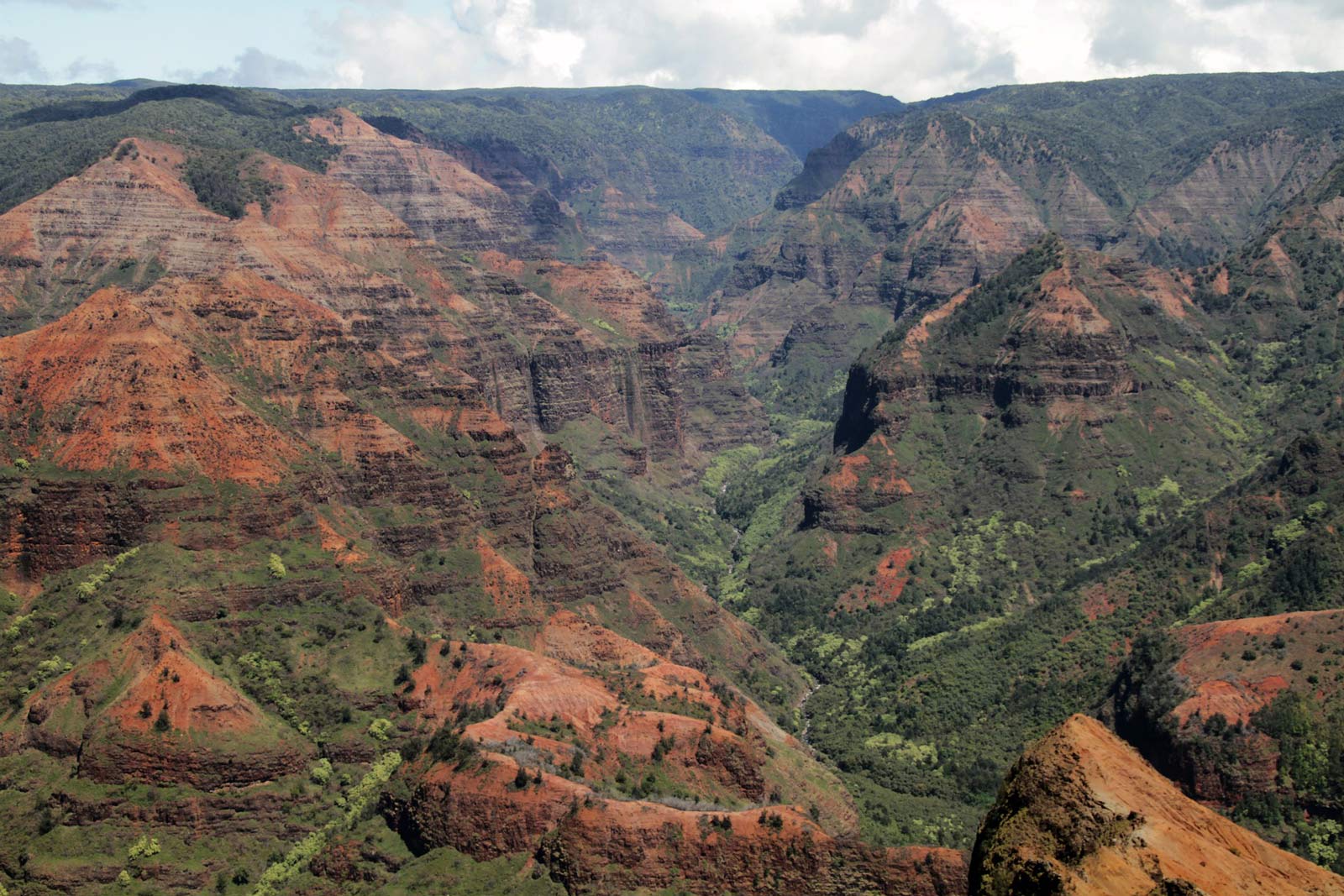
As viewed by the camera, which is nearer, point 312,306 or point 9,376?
point 9,376

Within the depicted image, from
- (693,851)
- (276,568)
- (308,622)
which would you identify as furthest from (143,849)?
(693,851)

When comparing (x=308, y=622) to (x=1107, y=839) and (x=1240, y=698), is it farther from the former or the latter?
(x=1107, y=839)

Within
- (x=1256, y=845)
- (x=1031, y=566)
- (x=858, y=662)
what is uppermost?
(x=1256, y=845)

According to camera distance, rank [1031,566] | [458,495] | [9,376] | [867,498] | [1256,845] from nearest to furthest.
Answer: [1256,845]
[9,376]
[458,495]
[1031,566]
[867,498]

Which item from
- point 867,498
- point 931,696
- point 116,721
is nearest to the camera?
point 116,721

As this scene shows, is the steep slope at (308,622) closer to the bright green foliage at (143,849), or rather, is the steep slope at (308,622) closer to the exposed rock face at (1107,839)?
the bright green foliage at (143,849)

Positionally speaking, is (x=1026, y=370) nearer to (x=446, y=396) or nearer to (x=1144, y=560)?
(x=1144, y=560)

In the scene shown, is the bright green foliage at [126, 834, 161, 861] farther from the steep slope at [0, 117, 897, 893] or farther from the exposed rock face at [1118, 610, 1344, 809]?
the exposed rock face at [1118, 610, 1344, 809]

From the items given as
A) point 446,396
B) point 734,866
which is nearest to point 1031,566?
point 446,396

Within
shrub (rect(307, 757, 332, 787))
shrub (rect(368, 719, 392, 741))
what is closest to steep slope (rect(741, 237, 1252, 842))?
shrub (rect(368, 719, 392, 741))
